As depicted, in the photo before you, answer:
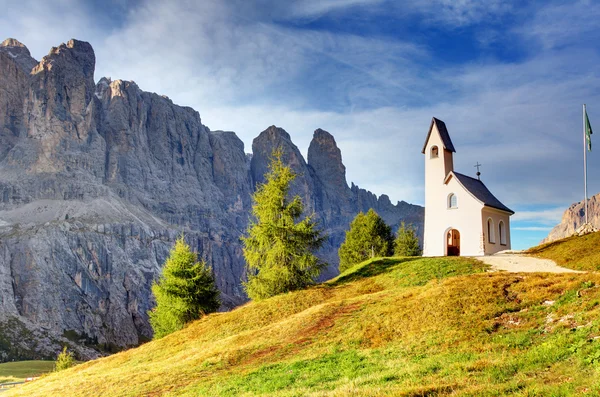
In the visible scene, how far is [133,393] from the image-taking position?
15.0 meters

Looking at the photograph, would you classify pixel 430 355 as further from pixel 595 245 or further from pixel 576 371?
pixel 595 245

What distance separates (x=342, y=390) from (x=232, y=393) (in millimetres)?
4037

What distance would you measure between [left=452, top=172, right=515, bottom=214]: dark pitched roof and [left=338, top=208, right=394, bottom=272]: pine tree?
19.0 metres

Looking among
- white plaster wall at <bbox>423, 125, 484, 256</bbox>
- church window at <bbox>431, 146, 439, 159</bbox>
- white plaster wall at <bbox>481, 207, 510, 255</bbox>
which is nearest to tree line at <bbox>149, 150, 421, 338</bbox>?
white plaster wall at <bbox>423, 125, 484, 256</bbox>

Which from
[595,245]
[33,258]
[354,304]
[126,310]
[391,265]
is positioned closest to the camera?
[354,304]

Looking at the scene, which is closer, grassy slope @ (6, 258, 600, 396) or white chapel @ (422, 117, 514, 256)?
A: grassy slope @ (6, 258, 600, 396)

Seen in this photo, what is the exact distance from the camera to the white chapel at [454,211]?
40375mm

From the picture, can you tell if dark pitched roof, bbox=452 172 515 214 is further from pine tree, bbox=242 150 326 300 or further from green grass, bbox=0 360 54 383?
green grass, bbox=0 360 54 383

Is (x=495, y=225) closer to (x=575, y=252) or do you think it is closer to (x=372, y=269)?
(x=575, y=252)

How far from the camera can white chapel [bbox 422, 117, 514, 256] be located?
40375 millimetres

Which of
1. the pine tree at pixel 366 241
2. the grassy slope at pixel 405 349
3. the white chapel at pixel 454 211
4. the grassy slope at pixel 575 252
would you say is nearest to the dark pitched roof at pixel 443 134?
the white chapel at pixel 454 211

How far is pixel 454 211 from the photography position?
137ft

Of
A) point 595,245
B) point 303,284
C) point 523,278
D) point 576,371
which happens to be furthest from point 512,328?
point 595,245

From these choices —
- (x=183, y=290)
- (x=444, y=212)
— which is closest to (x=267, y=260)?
(x=183, y=290)
